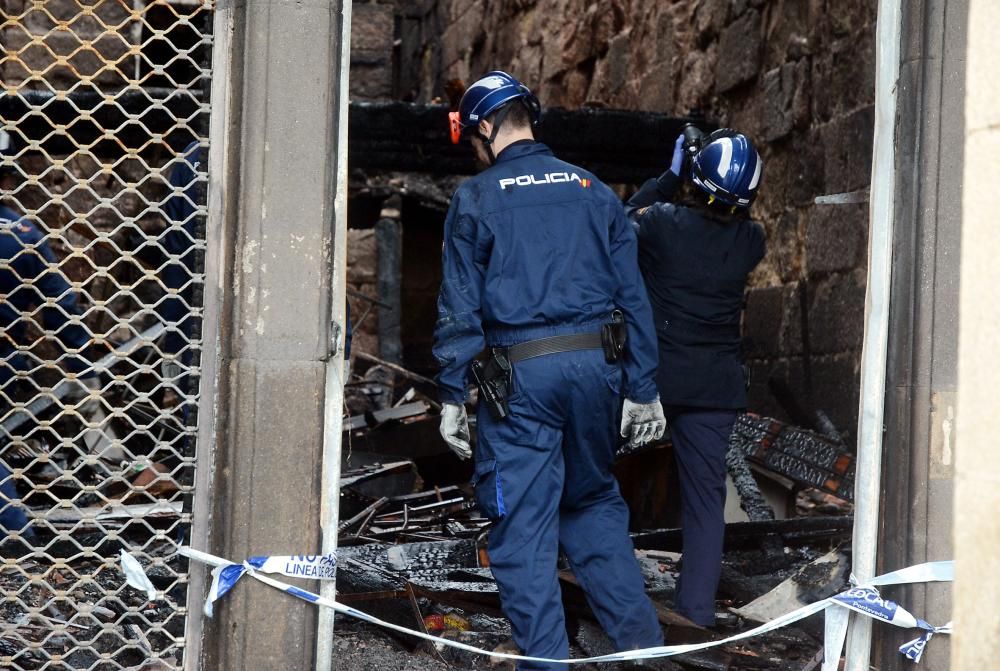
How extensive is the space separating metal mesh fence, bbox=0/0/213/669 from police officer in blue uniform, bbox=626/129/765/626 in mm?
1855

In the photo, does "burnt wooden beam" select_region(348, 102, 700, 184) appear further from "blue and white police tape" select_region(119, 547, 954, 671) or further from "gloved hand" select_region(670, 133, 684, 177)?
"blue and white police tape" select_region(119, 547, 954, 671)

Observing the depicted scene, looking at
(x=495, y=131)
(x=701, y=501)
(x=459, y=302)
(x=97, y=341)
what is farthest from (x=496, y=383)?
(x=701, y=501)

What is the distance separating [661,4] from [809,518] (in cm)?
474

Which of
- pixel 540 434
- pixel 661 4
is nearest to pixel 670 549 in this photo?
pixel 540 434

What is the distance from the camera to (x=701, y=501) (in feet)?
17.3

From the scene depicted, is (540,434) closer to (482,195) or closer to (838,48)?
(482,195)

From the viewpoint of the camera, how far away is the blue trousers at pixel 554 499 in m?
4.21

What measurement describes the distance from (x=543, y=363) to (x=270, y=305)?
3.26 feet

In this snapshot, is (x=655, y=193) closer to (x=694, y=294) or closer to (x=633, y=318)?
(x=694, y=294)

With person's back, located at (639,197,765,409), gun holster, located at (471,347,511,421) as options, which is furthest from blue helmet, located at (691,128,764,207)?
gun holster, located at (471,347,511,421)

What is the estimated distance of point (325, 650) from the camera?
3779mm

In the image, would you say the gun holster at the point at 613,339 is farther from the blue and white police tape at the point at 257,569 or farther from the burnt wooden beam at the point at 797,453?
the burnt wooden beam at the point at 797,453

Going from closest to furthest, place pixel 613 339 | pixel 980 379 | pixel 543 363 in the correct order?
pixel 980 379
pixel 543 363
pixel 613 339

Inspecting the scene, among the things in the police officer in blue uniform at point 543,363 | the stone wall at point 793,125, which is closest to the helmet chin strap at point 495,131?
the police officer in blue uniform at point 543,363
